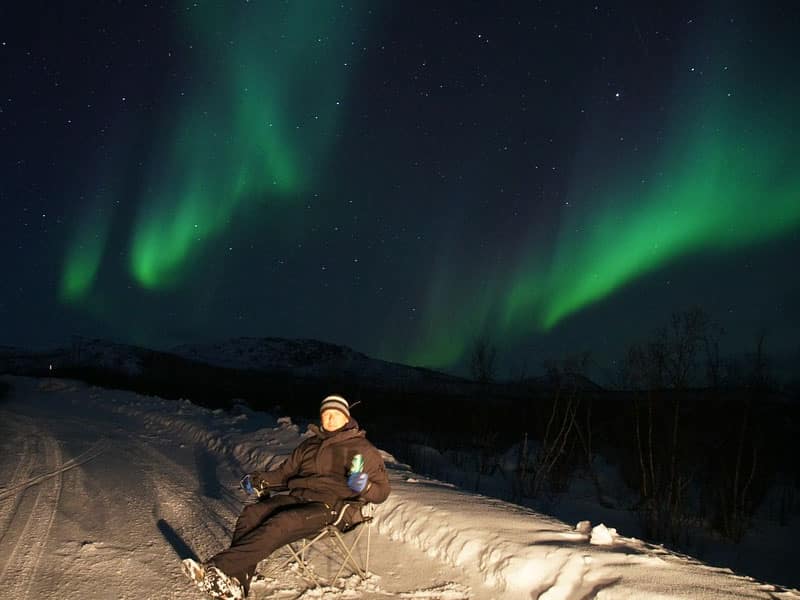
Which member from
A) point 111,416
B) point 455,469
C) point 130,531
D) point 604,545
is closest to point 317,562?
point 130,531

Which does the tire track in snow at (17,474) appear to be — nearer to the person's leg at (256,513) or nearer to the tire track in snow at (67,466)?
the tire track in snow at (67,466)

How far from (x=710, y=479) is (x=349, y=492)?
406 inches

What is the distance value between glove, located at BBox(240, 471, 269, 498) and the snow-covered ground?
2.03 feet

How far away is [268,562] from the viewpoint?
4.10 meters

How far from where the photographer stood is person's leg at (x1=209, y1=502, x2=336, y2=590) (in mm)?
3341

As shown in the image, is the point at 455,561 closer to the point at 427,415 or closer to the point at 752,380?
the point at 752,380

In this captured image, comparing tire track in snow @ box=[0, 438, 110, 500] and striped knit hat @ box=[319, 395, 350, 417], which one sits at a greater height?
striped knit hat @ box=[319, 395, 350, 417]

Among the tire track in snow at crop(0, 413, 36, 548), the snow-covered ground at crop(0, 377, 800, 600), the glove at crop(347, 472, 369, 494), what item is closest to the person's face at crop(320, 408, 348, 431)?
the glove at crop(347, 472, 369, 494)

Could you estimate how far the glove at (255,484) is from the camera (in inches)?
158

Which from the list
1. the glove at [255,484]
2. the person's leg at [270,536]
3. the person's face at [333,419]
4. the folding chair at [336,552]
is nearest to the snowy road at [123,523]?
the folding chair at [336,552]

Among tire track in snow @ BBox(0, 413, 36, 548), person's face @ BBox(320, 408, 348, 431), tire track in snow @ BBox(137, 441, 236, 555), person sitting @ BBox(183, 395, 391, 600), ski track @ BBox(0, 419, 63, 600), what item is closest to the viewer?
person sitting @ BBox(183, 395, 391, 600)

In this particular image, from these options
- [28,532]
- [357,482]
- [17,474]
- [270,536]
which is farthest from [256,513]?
[17,474]

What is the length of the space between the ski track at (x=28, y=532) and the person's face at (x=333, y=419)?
87.8 inches

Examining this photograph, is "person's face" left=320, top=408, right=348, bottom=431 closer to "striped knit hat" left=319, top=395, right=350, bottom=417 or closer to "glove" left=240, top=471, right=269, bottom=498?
"striped knit hat" left=319, top=395, right=350, bottom=417
